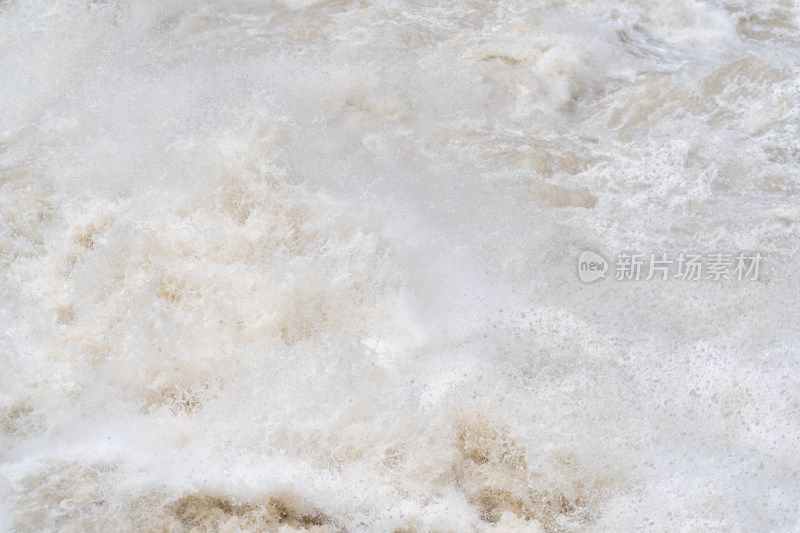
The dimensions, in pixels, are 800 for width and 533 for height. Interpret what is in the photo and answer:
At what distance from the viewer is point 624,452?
1919mm

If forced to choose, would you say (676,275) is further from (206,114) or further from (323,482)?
(206,114)

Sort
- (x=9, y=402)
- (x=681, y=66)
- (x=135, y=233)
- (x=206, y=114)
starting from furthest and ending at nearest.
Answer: (x=681, y=66), (x=206, y=114), (x=135, y=233), (x=9, y=402)

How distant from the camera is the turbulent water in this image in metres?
1.88

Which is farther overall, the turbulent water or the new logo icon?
the new logo icon

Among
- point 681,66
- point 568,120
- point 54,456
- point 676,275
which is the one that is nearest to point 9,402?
point 54,456

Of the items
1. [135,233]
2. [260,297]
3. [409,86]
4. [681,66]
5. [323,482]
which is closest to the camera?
[323,482]

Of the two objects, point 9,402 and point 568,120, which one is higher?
point 9,402

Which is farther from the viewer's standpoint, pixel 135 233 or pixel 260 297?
pixel 135 233

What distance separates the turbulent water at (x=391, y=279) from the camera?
1.88m

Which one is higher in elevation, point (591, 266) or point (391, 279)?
point (391, 279)

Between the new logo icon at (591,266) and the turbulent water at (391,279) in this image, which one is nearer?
the turbulent water at (391,279)

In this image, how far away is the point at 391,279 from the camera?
2.46 m

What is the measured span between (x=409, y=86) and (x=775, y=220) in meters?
1.78

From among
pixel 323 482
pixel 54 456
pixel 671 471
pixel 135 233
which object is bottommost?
pixel 671 471
